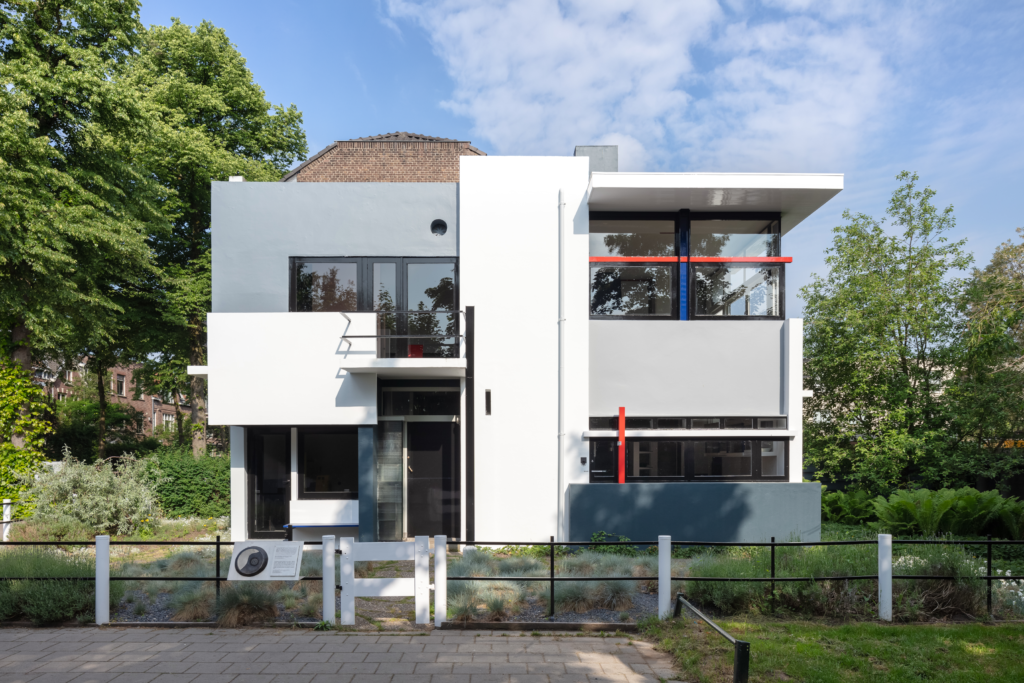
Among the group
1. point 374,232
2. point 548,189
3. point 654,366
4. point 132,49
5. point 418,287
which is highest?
point 132,49

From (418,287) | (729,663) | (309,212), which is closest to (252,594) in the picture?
(729,663)

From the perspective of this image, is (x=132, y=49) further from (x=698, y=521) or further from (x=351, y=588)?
(x=698, y=521)

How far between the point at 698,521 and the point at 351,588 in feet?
20.3

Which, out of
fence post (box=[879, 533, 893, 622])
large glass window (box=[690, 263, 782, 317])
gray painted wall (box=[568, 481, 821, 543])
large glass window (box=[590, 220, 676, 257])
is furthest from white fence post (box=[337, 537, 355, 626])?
large glass window (box=[690, 263, 782, 317])

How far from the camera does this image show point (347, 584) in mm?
6617

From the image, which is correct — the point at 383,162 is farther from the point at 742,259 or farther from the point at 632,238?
the point at 742,259

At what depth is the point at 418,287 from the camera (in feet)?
36.5

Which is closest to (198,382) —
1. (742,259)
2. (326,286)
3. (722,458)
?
(326,286)

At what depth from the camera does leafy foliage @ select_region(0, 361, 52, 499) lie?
497 inches

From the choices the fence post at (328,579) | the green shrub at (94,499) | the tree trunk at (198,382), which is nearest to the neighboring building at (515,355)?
the green shrub at (94,499)

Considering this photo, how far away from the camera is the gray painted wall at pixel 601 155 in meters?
11.6

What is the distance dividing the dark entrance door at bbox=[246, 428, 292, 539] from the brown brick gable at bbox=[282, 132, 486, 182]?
732cm

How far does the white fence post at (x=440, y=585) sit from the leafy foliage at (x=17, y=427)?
37.1 ft

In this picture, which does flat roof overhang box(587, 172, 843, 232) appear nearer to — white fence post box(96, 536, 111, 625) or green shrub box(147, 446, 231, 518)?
white fence post box(96, 536, 111, 625)
